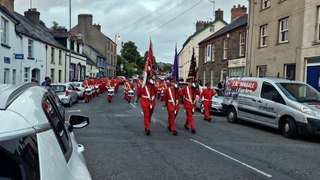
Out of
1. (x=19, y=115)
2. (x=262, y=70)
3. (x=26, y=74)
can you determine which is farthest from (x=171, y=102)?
(x=26, y=74)

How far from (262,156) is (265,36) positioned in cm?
1855

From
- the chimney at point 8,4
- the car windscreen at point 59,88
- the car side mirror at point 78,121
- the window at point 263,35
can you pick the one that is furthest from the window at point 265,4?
the car side mirror at point 78,121

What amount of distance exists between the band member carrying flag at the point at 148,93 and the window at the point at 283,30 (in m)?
13.8

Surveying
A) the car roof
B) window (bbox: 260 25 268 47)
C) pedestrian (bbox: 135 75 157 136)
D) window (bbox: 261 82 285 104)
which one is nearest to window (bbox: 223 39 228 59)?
window (bbox: 260 25 268 47)

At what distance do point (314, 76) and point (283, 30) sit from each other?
4.69m

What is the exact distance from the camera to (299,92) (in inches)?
465

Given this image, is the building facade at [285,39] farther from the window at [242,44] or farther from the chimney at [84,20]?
the chimney at [84,20]

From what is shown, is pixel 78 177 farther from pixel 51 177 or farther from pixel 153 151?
pixel 153 151

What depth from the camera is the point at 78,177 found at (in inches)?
81.0

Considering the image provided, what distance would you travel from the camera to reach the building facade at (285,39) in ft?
62.2

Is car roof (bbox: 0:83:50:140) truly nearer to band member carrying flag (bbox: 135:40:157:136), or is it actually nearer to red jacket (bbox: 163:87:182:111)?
band member carrying flag (bbox: 135:40:157:136)

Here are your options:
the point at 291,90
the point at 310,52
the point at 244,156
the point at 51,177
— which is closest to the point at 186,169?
the point at 244,156

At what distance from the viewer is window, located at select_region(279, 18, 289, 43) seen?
22.0 m

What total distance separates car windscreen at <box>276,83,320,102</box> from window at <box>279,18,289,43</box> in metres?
10.7
